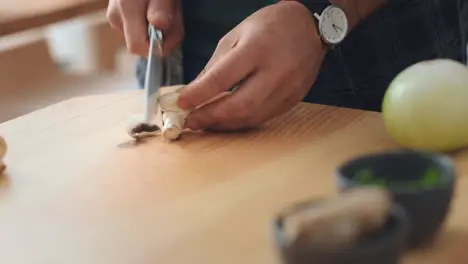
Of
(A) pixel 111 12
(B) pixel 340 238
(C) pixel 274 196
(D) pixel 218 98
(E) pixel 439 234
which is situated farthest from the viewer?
(A) pixel 111 12

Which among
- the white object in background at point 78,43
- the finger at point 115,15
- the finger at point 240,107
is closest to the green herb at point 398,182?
the finger at point 240,107

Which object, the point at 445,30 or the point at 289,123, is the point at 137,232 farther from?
the point at 445,30

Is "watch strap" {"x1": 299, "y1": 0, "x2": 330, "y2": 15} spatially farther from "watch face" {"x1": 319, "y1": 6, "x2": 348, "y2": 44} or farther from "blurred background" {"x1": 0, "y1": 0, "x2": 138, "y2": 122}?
"blurred background" {"x1": 0, "y1": 0, "x2": 138, "y2": 122}

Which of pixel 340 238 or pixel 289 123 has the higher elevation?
pixel 340 238

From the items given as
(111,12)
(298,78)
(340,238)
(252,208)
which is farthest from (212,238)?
(111,12)

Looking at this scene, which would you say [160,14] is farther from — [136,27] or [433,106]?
[433,106]

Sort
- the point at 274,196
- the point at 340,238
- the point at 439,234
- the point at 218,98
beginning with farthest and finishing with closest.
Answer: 1. the point at 218,98
2. the point at 274,196
3. the point at 439,234
4. the point at 340,238

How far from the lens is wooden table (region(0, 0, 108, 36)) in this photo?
4.97 ft

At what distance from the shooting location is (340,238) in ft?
1.40

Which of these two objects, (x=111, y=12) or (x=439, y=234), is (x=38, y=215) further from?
(x=111, y=12)

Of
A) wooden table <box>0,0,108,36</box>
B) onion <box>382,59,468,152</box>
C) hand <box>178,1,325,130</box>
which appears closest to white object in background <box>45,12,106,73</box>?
wooden table <box>0,0,108,36</box>

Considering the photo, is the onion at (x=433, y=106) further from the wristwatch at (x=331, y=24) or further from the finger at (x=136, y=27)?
the finger at (x=136, y=27)

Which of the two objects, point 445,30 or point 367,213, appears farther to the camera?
point 445,30

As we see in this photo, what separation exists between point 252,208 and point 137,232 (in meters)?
0.09
